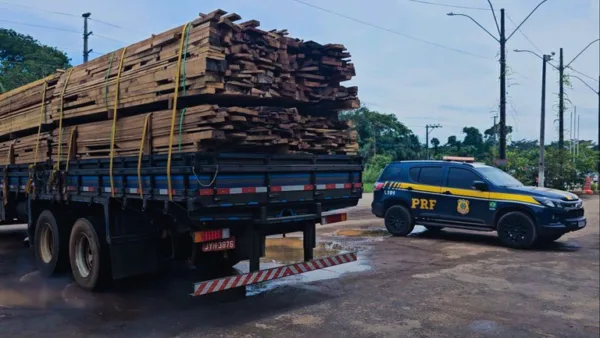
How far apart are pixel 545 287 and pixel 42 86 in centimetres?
802

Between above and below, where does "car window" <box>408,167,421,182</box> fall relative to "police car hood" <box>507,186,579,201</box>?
above

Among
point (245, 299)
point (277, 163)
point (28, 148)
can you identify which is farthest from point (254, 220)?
point (28, 148)

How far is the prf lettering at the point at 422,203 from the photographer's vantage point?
38.6ft

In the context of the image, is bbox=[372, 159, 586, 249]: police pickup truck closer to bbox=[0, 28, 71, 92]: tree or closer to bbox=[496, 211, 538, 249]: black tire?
bbox=[496, 211, 538, 249]: black tire

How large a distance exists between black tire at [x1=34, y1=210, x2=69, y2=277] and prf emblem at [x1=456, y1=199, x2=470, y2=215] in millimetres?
7599

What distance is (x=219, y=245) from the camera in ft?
19.6

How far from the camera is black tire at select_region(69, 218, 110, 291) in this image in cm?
678

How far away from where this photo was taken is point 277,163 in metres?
6.16

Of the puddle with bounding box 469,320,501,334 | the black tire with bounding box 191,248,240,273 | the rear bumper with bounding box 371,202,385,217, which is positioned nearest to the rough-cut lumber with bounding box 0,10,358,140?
the black tire with bounding box 191,248,240,273

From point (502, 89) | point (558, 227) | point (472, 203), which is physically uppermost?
point (502, 89)

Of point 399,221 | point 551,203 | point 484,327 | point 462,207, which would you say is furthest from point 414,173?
point 484,327

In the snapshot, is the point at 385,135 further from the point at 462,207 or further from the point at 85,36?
the point at 462,207

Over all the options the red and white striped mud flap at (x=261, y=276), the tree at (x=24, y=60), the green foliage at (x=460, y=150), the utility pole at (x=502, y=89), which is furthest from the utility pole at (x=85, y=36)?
the red and white striped mud flap at (x=261, y=276)

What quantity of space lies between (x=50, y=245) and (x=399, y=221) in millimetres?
7375
